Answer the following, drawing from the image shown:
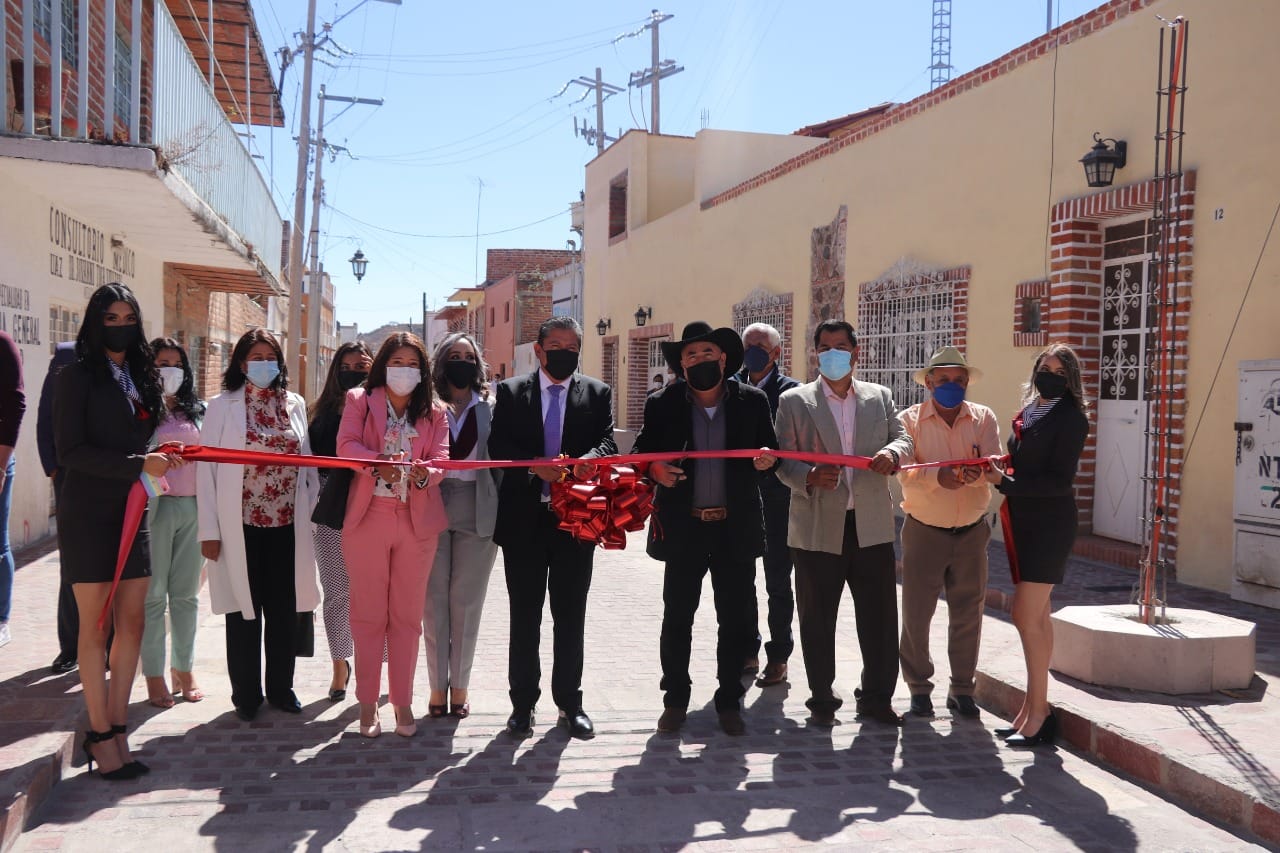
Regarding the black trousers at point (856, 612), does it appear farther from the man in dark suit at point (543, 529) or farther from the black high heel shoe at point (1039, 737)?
the man in dark suit at point (543, 529)

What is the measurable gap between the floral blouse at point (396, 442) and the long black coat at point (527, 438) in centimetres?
38

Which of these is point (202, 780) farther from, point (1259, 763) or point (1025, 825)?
point (1259, 763)

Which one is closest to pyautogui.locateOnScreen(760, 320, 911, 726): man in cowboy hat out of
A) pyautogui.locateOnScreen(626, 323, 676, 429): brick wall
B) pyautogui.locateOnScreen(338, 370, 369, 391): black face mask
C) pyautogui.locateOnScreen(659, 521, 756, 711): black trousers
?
pyautogui.locateOnScreen(659, 521, 756, 711): black trousers

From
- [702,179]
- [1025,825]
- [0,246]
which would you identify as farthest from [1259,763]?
[702,179]

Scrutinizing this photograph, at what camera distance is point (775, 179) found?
1582 cm

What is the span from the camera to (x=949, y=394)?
5285 mm

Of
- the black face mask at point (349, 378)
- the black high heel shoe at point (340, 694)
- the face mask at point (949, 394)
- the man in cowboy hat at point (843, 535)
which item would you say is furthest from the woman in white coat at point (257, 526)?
the face mask at point (949, 394)

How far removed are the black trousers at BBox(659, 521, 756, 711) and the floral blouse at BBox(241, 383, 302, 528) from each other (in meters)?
1.85

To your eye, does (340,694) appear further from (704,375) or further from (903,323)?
(903,323)

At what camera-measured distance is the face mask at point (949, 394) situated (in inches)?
208

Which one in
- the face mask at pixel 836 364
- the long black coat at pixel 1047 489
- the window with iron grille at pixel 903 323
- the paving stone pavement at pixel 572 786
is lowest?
the paving stone pavement at pixel 572 786

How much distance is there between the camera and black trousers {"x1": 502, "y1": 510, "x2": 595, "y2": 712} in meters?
5.04

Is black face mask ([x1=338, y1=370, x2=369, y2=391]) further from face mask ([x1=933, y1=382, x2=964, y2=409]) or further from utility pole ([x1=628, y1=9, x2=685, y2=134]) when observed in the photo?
utility pole ([x1=628, y1=9, x2=685, y2=134])

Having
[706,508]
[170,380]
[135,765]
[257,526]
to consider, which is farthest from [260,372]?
[706,508]
